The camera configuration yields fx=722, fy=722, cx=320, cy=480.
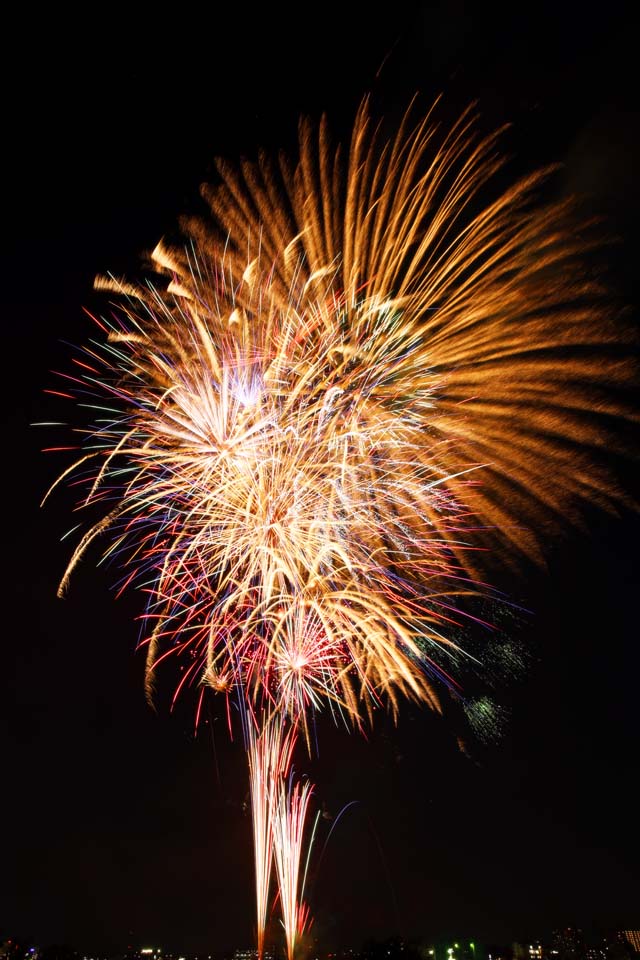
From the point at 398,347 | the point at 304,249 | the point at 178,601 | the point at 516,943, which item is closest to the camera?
the point at 304,249

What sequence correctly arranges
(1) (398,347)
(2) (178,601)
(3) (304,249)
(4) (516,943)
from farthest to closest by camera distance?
(4) (516,943) < (2) (178,601) < (1) (398,347) < (3) (304,249)

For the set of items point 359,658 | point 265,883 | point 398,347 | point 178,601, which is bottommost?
point 265,883

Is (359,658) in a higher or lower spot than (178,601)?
lower

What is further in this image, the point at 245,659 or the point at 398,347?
the point at 245,659

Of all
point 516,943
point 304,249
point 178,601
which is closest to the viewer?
point 304,249

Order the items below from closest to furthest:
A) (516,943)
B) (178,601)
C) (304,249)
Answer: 1. (304,249)
2. (178,601)
3. (516,943)

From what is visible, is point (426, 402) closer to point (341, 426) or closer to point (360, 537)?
point (341, 426)

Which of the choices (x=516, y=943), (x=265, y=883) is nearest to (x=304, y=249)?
(x=265, y=883)

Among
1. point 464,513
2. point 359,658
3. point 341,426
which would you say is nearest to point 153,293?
point 341,426

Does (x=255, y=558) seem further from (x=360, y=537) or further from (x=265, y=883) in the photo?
(x=265, y=883)
